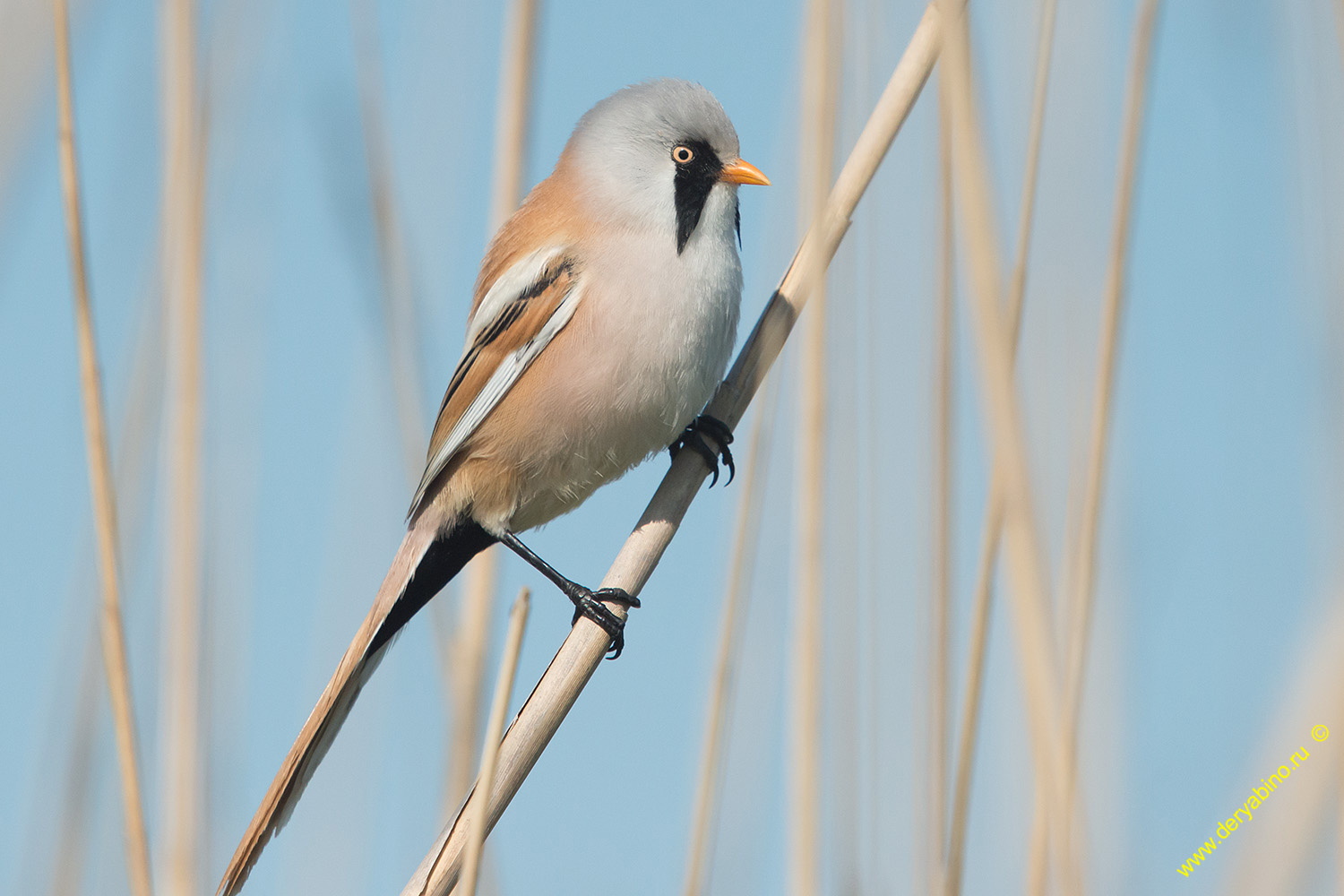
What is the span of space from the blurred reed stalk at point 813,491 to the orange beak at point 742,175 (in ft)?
1.91

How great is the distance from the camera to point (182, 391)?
69.9 inches

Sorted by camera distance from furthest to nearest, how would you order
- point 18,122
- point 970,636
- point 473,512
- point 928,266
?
1. point 473,512
2. point 928,266
3. point 18,122
4. point 970,636

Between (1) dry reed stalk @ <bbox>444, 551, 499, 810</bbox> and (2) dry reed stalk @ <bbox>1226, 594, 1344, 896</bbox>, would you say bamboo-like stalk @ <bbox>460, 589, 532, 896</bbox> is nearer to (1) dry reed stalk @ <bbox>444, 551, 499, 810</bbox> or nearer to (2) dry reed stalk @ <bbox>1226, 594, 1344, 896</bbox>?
(1) dry reed stalk @ <bbox>444, 551, 499, 810</bbox>

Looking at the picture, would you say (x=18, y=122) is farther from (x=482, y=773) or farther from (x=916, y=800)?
(x=916, y=800)

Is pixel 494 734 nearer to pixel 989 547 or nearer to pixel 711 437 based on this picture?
pixel 989 547

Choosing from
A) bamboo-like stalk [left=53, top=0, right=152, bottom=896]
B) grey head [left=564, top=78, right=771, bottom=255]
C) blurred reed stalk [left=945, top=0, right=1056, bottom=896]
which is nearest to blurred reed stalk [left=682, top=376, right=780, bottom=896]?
blurred reed stalk [left=945, top=0, right=1056, bottom=896]

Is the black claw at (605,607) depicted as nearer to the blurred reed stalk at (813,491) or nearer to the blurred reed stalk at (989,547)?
the blurred reed stalk at (813,491)

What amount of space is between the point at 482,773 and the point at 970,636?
0.67 m

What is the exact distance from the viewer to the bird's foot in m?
1.73

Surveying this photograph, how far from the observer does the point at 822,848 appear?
1676 millimetres

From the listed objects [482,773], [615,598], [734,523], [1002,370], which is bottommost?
[482,773]

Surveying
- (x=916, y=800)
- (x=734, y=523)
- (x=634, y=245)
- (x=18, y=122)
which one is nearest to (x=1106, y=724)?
(x=916, y=800)

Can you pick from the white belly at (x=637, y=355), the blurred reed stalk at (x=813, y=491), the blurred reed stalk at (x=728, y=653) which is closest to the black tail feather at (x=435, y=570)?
the white belly at (x=637, y=355)

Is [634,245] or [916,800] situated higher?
[634,245]
